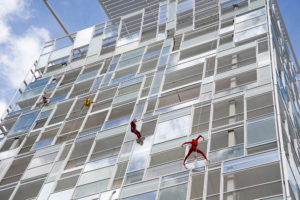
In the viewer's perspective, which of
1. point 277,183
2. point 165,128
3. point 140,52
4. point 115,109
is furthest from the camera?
point 140,52

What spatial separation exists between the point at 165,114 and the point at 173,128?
144cm

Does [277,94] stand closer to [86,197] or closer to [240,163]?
[240,163]

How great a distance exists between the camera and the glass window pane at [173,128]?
73.8 feet

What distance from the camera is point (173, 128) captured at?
75.4 ft

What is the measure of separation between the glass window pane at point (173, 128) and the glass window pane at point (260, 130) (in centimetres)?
321

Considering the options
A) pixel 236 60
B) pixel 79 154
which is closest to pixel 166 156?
pixel 79 154

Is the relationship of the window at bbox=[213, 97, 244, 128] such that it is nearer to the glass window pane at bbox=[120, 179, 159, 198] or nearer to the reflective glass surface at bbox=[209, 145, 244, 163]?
the reflective glass surface at bbox=[209, 145, 244, 163]

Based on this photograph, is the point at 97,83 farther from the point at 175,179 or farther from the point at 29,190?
the point at 175,179

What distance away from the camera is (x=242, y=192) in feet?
58.3

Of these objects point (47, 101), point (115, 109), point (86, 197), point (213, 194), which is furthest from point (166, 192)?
point (47, 101)

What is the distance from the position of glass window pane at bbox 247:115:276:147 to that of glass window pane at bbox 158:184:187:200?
128 inches

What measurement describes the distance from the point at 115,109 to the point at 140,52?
618cm

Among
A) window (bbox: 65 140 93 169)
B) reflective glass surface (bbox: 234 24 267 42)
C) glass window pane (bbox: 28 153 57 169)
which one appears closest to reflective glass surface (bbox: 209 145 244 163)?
window (bbox: 65 140 93 169)

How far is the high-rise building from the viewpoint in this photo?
1942cm
